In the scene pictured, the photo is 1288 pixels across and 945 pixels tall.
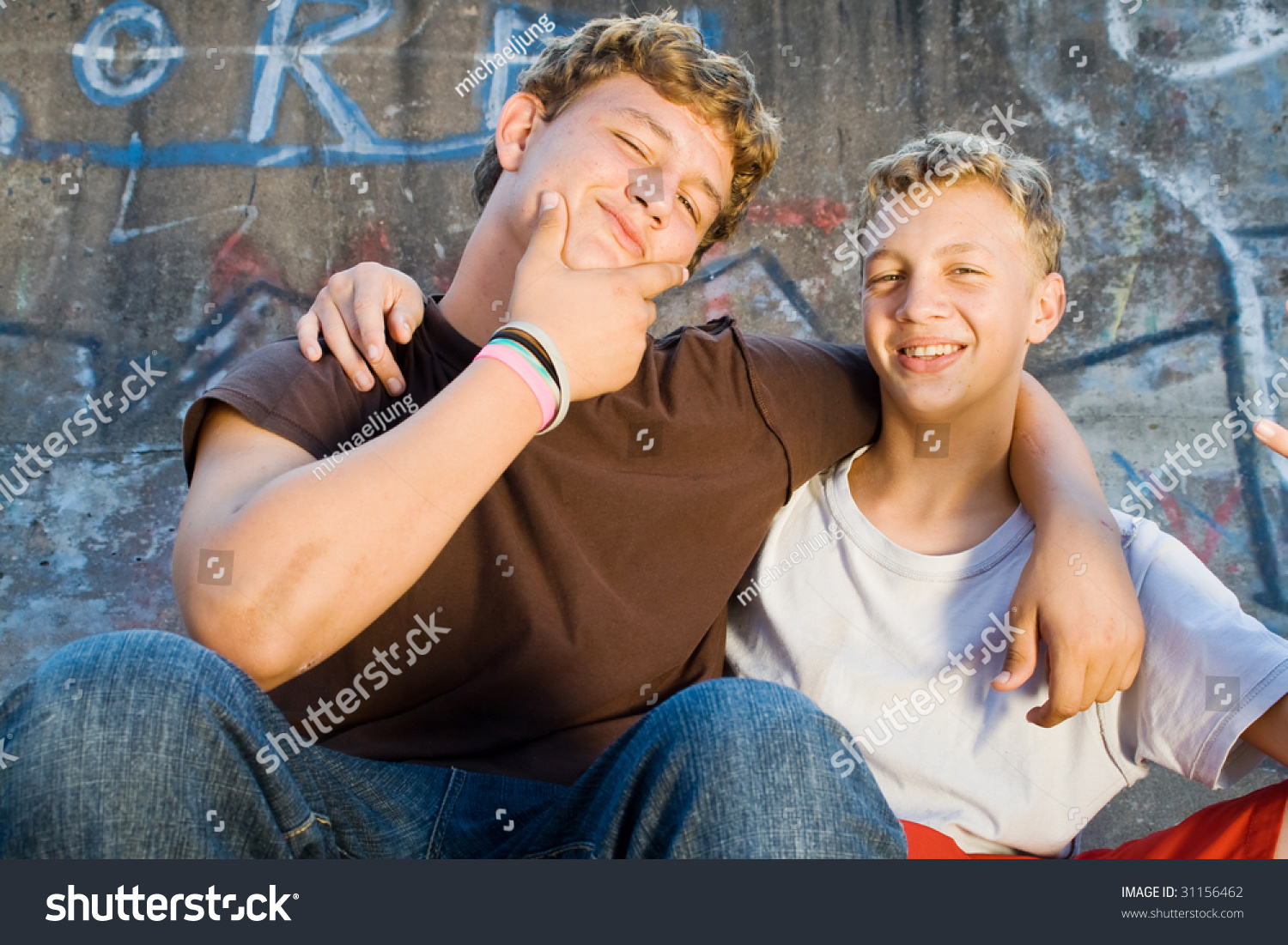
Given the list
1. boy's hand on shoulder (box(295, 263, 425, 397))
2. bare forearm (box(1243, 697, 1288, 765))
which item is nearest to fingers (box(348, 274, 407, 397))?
boy's hand on shoulder (box(295, 263, 425, 397))

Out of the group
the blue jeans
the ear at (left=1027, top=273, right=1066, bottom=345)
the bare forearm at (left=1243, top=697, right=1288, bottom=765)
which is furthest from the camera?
the ear at (left=1027, top=273, right=1066, bottom=345)

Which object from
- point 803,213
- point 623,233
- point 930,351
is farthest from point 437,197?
point 930,351

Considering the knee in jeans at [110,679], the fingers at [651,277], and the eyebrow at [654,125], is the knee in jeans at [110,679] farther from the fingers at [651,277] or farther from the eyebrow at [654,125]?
the eyebrow at [654,125]

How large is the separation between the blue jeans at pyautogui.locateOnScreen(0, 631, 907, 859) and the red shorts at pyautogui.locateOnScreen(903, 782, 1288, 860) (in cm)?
A: 53

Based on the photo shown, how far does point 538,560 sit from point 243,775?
30.1 inches

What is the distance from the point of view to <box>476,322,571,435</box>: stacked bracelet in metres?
1.35

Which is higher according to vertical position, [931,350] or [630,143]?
[630,143]

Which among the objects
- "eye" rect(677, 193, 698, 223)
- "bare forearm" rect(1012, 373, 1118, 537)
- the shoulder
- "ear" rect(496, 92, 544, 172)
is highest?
"ear" rect(496, 92, 544, 172)

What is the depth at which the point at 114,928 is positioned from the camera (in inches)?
41.7

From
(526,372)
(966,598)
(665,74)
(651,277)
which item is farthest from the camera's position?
(665,74)

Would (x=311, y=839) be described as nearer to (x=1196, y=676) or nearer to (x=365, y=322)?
(x=365, y=322)

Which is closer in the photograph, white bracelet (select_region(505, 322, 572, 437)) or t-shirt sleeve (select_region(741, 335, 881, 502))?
white bracelet (select_region(505, 322, 572, 437))

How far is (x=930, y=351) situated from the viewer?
6.15 ft

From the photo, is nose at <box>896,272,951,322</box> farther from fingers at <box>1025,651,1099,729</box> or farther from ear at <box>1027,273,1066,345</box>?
fingers at <box>1025,651,1099,729</box>
